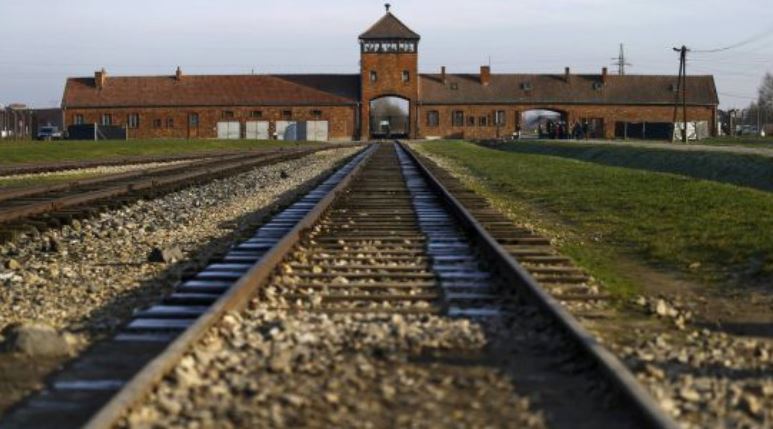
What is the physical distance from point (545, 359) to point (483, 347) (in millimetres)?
475

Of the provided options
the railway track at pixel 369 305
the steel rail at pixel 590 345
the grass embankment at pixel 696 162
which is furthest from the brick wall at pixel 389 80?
the steel rail at pixel 590 345

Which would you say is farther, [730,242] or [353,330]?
[730,242]

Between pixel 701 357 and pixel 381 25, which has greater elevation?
pixel 381 25

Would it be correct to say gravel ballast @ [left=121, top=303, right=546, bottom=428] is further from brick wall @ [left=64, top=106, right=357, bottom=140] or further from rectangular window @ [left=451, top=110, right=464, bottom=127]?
rectangular window @ [left=451, top=110, right=464, bottom=127]

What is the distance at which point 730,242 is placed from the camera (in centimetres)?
1230

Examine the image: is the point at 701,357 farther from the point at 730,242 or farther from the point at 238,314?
the point at 730,242

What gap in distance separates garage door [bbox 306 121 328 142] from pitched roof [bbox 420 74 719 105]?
1160cm

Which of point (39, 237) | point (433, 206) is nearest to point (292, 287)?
point (39, 237)

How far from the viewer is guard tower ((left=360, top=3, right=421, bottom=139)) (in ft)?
356

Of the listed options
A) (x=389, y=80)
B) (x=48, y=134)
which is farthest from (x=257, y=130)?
(x=48, y=134)

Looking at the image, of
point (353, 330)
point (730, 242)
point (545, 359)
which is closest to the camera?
point (545, 359)

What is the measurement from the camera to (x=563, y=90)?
4439 inches

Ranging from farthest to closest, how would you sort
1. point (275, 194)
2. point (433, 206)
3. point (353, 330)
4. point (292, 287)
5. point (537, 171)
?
point (537, 171) < point (275, 194) < point (433, 206) < point (292, 287) < point (353, 330)

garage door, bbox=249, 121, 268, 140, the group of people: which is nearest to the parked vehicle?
garage door, bbox=249, 121, 268, 140
